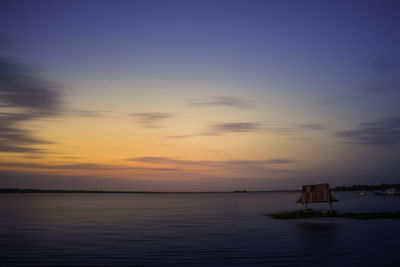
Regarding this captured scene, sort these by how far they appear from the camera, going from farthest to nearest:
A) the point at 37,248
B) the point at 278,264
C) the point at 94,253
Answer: the point at 37,248
the point at 94,253
the point at 278,264

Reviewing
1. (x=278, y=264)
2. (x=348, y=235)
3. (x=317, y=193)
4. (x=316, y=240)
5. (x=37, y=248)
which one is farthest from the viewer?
(x=317, y=193)

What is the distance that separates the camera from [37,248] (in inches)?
1211

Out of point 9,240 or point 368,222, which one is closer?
point 9,240

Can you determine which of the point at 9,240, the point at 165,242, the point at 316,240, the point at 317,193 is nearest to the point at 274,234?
the point at 316,240

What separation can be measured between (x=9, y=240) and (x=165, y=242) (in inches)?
615

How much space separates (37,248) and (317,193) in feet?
134

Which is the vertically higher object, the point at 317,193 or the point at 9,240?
the point at 317,193

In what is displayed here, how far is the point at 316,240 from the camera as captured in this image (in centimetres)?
3362

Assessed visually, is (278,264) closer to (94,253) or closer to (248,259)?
(248,259)

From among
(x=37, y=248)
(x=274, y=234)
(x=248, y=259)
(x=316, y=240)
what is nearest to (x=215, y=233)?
(x=274, y=234)

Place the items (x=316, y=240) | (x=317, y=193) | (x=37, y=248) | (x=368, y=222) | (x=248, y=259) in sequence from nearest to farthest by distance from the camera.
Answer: (x=248, y=259) → (x=37, y=248) → (x=316, y=240) → (x=368, y=222) → (x=317, y=193)

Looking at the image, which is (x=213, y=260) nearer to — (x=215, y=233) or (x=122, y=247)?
(x=122, y=247)

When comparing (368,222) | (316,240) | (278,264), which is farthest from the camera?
(368,222)

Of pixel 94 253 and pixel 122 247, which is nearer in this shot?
pixel 94 253
